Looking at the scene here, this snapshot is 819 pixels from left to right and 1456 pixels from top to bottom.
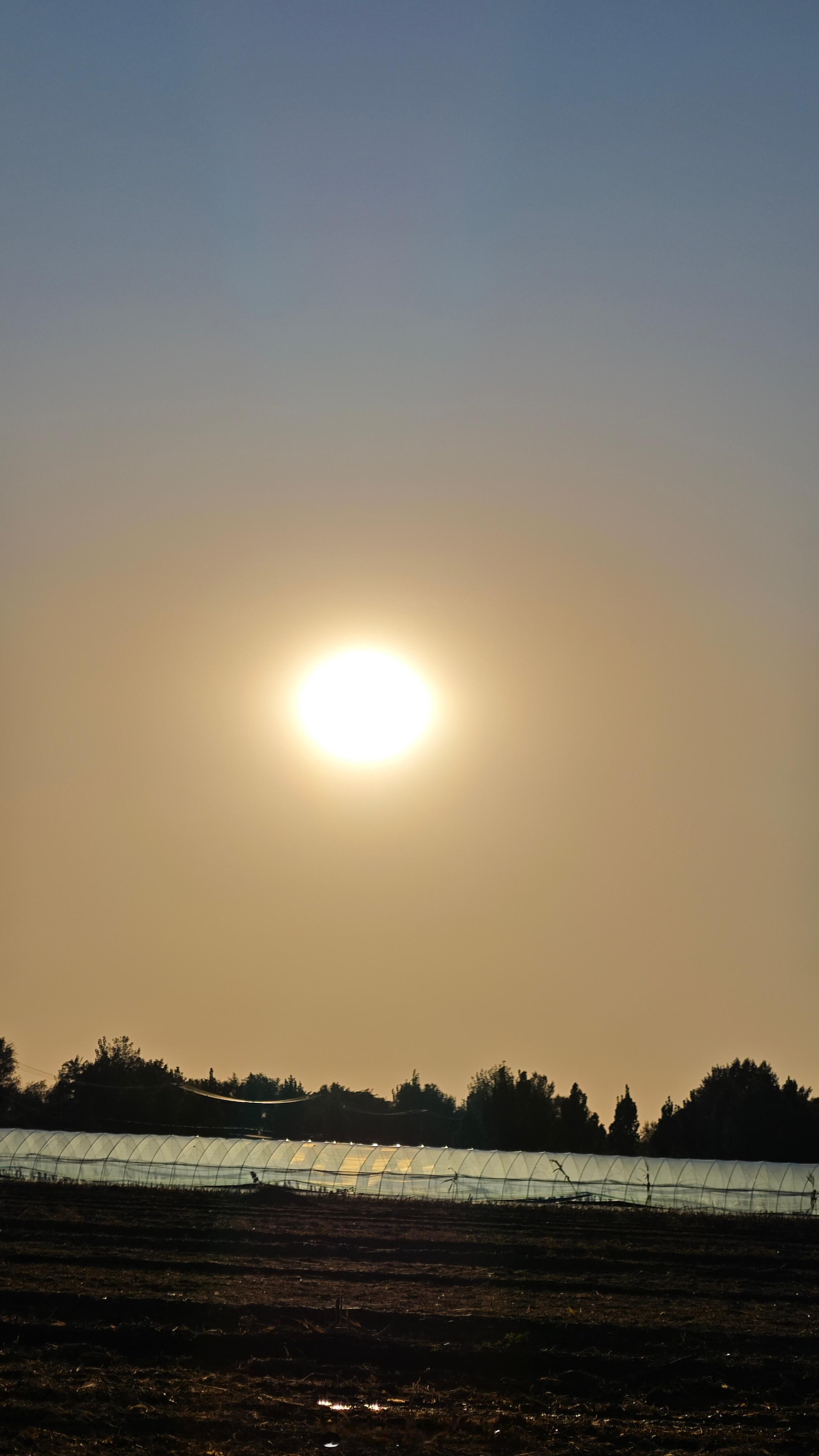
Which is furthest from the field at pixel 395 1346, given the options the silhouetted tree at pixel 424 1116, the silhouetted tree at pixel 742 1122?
the silhouetted tree at pixel 424 1116

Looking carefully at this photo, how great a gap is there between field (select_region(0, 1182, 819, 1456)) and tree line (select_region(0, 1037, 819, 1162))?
4236cm

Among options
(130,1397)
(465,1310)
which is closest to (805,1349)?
(465,1310)

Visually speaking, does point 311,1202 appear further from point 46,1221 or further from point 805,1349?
point 805,1349

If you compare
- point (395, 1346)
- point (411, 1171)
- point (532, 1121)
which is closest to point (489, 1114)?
point (532, 1121)

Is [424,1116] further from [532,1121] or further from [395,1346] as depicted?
[395,1346]

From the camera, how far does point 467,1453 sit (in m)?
14.8

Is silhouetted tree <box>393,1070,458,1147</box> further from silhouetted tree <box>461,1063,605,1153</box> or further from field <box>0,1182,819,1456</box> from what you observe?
field <box>0,1182,819,1456</box>

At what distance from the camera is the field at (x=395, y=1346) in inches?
613

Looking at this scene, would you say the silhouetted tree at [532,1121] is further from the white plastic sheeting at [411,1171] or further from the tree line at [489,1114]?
the white plastic sheeting at [411,1171]

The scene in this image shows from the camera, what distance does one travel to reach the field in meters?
15.6

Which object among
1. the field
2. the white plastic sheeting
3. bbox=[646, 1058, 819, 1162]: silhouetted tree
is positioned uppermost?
bbox=[646, 1058, 819, 1162]: silhouetted tree

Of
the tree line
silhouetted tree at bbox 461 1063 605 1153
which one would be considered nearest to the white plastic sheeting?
the tree line

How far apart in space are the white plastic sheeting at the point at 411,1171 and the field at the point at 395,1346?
77.7 feet

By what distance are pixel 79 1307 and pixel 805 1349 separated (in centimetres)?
1297
